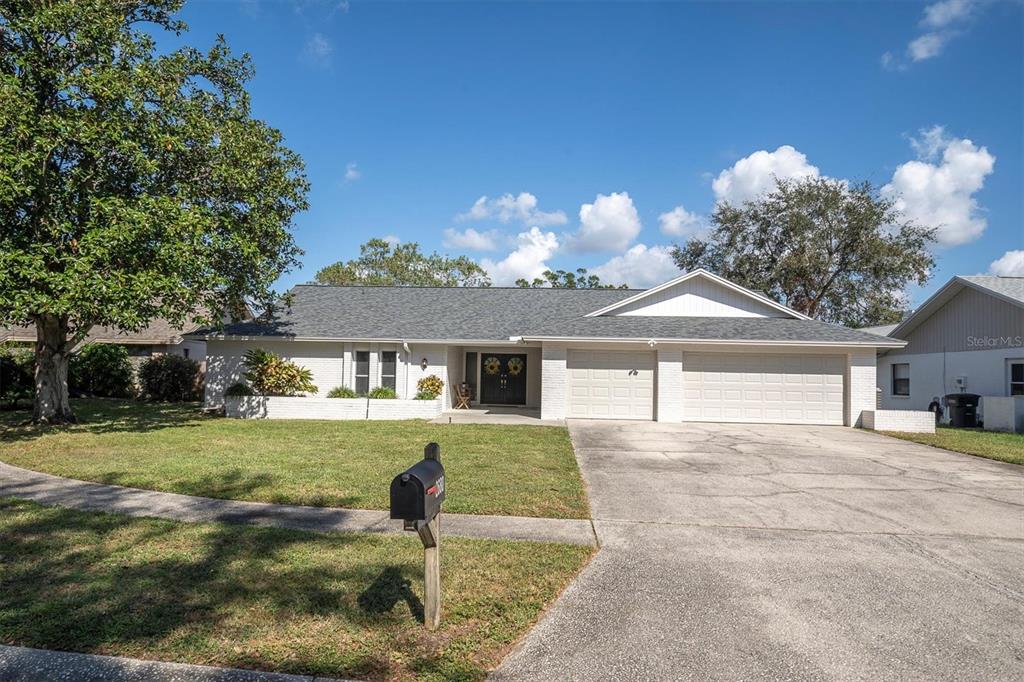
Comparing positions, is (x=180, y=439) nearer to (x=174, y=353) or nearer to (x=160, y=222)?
(x=160, y=222)

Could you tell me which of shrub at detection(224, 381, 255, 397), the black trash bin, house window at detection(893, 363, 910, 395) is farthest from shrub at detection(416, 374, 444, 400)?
house window at detection(893, 363, 910, 395)

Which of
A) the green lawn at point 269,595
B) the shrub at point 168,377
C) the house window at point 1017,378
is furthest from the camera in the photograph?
the shrub at point 168,377

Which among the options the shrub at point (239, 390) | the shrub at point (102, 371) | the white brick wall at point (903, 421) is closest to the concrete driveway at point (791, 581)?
the white brick wall at point (903, 421)

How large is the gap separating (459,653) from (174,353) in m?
24.4

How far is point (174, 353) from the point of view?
23.4 m

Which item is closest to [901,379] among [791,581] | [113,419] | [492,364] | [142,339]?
[492,364]

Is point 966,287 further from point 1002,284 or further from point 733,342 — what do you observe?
point 733,342

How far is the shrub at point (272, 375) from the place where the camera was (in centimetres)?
1664

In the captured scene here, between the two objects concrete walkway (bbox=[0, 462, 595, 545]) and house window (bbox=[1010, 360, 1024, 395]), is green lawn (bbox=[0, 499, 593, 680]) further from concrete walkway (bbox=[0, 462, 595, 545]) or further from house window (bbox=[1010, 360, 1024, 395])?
house window (bbox=[1010, 360, 1024, 395])

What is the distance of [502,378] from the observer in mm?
20484

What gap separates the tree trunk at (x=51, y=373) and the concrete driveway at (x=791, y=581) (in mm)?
13112

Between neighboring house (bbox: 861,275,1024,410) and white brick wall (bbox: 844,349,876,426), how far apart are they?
498 cm

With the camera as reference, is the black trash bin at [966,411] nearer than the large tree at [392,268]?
Yes

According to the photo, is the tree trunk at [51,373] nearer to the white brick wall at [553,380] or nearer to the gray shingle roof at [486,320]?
the gray shingle roof at [486,320]
